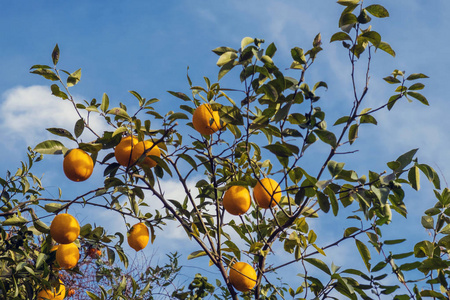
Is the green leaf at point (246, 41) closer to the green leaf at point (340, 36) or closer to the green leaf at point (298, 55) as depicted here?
the green leaf at point (298, 55)

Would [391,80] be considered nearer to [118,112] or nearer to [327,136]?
[327,136]

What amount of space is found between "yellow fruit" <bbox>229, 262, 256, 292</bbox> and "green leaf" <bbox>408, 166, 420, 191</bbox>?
92cm

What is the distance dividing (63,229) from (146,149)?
2.03ft

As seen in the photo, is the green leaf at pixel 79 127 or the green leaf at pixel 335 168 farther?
the green leaf at pixel 79 127

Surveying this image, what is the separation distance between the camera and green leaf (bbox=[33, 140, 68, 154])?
7.27ft

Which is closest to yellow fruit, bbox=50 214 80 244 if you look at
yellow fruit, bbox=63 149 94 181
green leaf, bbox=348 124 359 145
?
yellow fruit, bbox=63 149 94 181

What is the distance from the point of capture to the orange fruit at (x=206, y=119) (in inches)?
87.4

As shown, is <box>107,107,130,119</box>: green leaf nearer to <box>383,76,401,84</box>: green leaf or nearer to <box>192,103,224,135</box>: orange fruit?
<box>192,103,224,135</box>: orange fruit

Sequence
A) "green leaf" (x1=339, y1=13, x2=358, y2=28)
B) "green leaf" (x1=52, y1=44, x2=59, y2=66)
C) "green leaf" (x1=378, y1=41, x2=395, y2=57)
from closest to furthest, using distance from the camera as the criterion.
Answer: "green leaf" (x1=339, y1=13, x2=358, y2=28), "green leaf" (x1=378, y1=41, x2=395, y2=57), "green leaf" (x1=52, y1=44, x2=59, y2=66)

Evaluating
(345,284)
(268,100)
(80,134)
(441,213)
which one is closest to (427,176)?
(441,213)

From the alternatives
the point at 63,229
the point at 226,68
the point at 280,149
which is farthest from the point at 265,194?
the point at 63,229

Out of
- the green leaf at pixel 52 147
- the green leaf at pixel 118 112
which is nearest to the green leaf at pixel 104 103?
the green leaf at pixel 118 112

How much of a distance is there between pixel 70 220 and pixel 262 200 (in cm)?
102

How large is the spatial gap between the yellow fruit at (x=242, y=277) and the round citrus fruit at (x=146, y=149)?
682 millimetres
